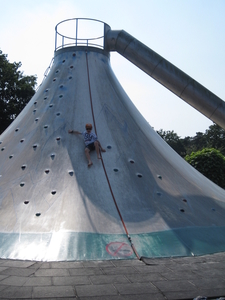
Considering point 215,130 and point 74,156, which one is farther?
point 215,130

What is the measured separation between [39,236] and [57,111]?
4511 millimetres

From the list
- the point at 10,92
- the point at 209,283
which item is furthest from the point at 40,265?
the point at 10,92

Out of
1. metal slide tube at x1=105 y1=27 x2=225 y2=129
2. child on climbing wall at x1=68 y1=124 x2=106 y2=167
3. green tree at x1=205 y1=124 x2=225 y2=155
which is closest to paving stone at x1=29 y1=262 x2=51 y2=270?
child on climbing wall at x1=68 y1=124 x2=106 y2=167

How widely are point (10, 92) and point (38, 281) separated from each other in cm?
2808

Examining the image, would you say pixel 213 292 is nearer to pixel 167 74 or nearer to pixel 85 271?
pixel 85 271

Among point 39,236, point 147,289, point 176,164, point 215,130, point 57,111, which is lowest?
point 147,289

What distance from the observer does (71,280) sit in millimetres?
5137

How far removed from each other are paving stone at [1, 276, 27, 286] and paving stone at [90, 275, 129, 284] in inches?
39.6

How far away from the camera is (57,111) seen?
1041 centimetres

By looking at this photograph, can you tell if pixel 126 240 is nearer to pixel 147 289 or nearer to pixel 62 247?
pixel 62 247

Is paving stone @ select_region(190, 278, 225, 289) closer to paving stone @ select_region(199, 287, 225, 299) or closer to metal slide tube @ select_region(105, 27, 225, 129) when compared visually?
paving stone @ select_region(199, 287, 225, 299)

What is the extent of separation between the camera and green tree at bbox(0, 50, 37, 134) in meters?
30.0

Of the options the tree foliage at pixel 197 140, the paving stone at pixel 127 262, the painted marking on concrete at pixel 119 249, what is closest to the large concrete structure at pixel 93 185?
the painted marking on concrete at pixel 119 249

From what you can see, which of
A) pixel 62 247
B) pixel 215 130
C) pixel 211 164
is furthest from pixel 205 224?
pixel 215 130
